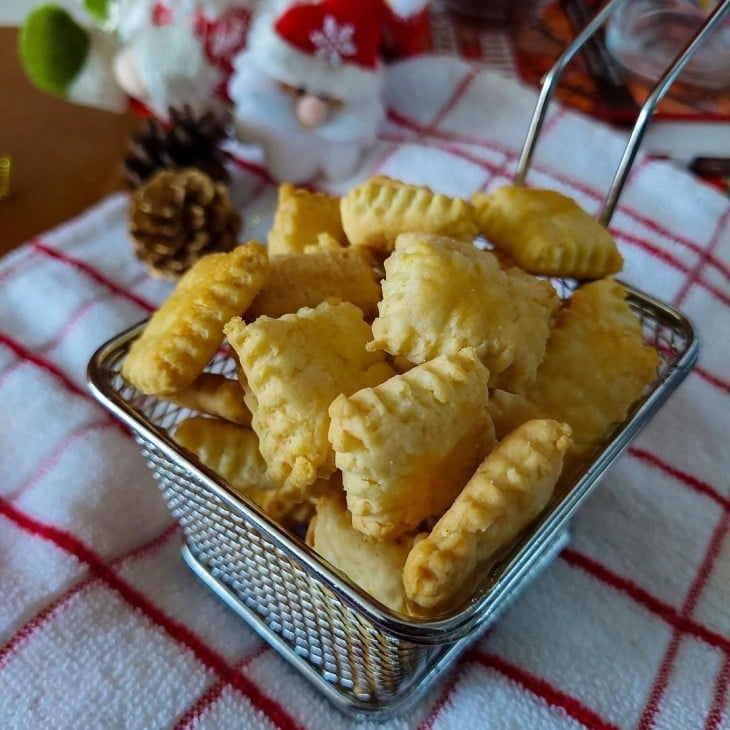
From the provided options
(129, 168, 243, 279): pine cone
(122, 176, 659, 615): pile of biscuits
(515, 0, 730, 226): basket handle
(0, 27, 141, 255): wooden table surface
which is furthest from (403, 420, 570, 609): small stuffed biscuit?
(0, 27, 141, 255): wooden table surface

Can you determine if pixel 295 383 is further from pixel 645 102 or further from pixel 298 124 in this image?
pixel 298 124

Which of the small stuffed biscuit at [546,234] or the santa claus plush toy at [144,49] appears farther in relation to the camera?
the santa claus plush toy at [144,49]

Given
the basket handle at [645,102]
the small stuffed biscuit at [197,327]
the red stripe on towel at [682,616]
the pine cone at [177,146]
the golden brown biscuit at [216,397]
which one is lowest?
the red stripe on towel at [682,616]

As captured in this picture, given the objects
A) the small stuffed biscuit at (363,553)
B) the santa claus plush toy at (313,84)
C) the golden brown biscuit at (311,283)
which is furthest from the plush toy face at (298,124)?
the small stuffed biscuit at (363,553)

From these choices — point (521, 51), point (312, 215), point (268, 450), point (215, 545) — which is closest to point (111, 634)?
point (215, 545)

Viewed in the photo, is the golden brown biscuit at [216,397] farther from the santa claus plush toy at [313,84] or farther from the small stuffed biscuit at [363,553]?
the santa claus plush toy at [313,84]
